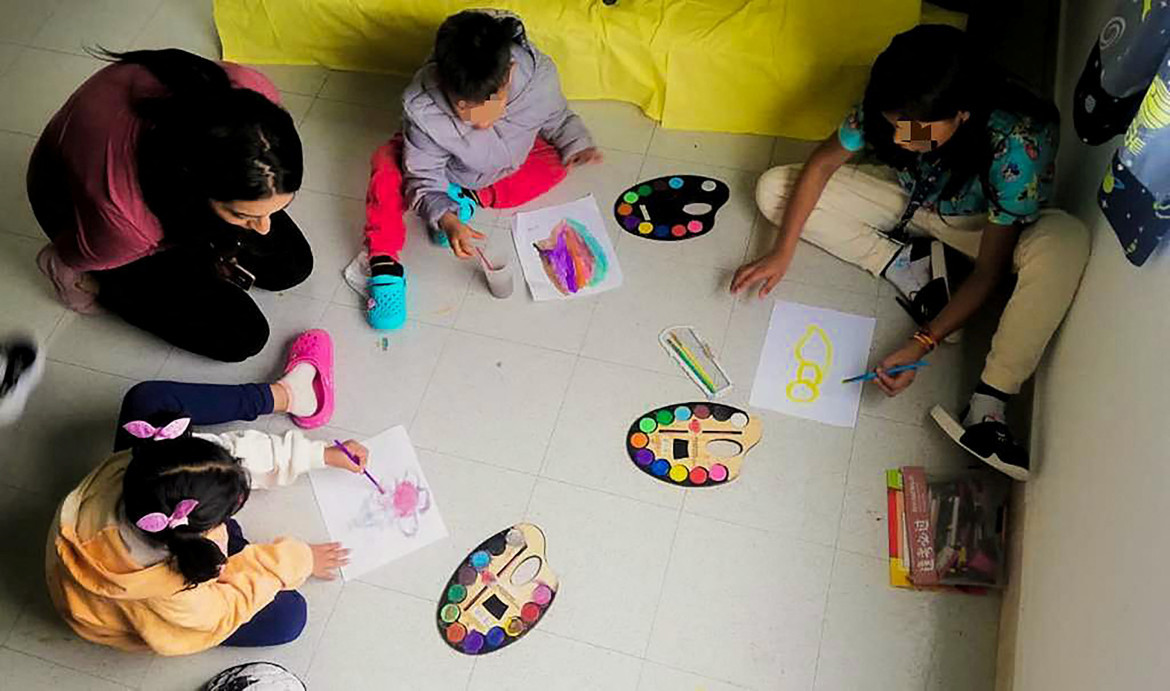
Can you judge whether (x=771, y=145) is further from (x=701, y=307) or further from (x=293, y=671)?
(x=293, y=671)

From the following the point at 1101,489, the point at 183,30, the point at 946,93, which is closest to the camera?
the point at 1101,489

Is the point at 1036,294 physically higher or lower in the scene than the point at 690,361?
higher

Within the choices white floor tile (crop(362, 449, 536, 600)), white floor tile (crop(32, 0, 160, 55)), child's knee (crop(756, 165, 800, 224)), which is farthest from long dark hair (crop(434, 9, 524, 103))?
white floor tile (crop(32, 0, 160, 55))

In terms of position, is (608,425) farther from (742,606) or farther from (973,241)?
(973,241)

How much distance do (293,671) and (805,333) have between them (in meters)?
1.13

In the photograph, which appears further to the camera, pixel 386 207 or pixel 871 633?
pixel 386 207

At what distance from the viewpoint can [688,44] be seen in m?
2.28

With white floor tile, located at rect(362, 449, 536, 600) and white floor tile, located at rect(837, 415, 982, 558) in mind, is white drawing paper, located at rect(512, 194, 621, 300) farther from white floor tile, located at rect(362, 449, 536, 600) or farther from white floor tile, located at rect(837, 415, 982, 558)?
white floor tile, located at rect(837, 415, 982, 558)

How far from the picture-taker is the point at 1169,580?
122 cm

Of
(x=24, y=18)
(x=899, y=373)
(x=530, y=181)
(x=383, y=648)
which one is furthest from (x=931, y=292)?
(x=24, y=18)

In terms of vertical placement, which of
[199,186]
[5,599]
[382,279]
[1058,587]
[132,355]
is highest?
[199,186]

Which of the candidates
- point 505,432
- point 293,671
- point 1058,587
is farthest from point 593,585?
point 1058,587

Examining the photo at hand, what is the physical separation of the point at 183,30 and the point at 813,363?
1784 mm

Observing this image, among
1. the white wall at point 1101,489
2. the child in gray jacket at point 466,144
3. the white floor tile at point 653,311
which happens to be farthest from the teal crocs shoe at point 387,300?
the white wall at point 1101,489
